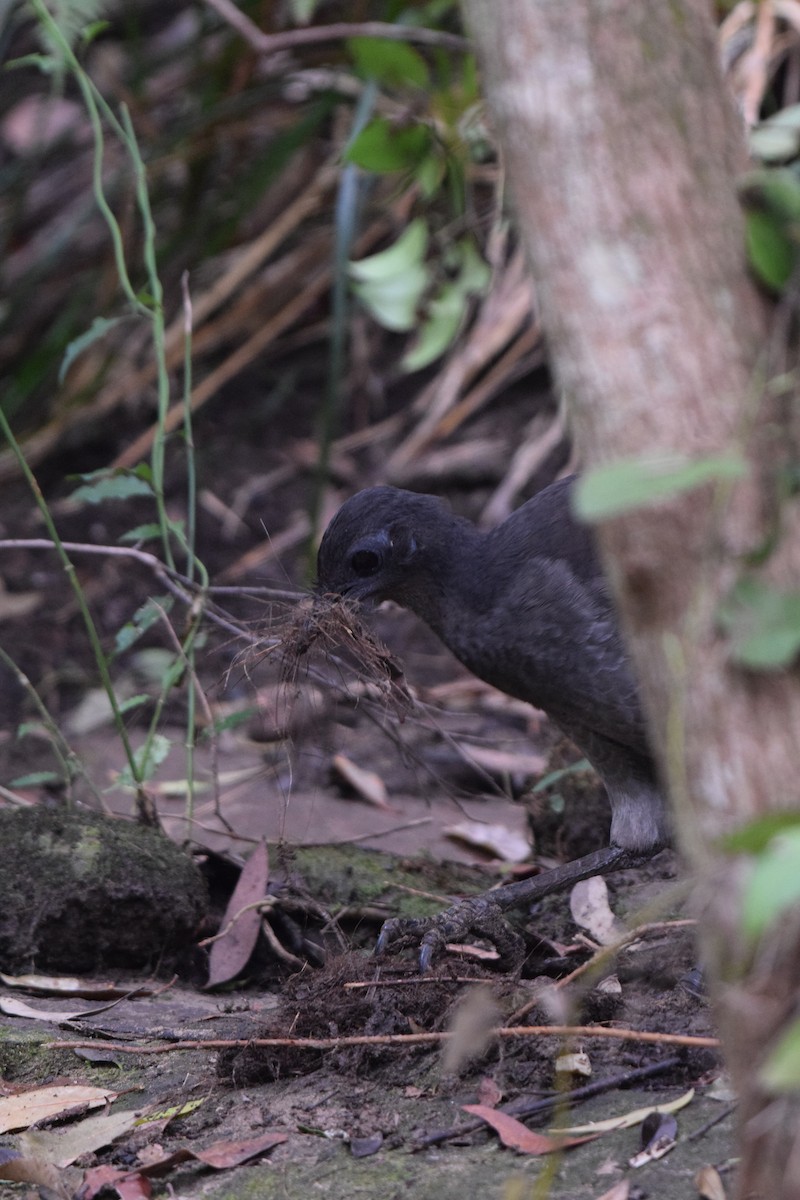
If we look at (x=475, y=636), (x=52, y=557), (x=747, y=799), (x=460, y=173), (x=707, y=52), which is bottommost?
(x=52, y=557)

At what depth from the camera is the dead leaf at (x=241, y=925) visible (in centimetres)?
295

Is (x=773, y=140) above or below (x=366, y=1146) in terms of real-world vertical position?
above

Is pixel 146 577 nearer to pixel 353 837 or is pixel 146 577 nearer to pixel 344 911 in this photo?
pixel 353 837

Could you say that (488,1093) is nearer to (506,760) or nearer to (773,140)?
(773,140)

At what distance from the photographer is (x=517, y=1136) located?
1939mm

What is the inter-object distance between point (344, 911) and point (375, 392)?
4.07 metres

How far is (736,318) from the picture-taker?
4.30 feet

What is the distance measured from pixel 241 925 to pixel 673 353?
206 cm

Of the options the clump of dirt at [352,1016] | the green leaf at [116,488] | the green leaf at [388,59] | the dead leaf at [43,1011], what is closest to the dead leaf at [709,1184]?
the clump of dirt at [352,1016]

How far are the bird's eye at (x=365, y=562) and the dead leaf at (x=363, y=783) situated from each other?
1128mm

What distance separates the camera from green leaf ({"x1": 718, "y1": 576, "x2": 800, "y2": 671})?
1182mm

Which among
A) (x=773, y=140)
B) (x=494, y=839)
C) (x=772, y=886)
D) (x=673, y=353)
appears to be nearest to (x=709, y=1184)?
(x=772, y=886)

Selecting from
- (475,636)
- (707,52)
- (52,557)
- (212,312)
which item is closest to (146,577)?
(52,557)

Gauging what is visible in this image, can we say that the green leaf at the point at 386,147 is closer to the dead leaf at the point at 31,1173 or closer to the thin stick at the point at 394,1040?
the thin stick at the point at 394,1040
